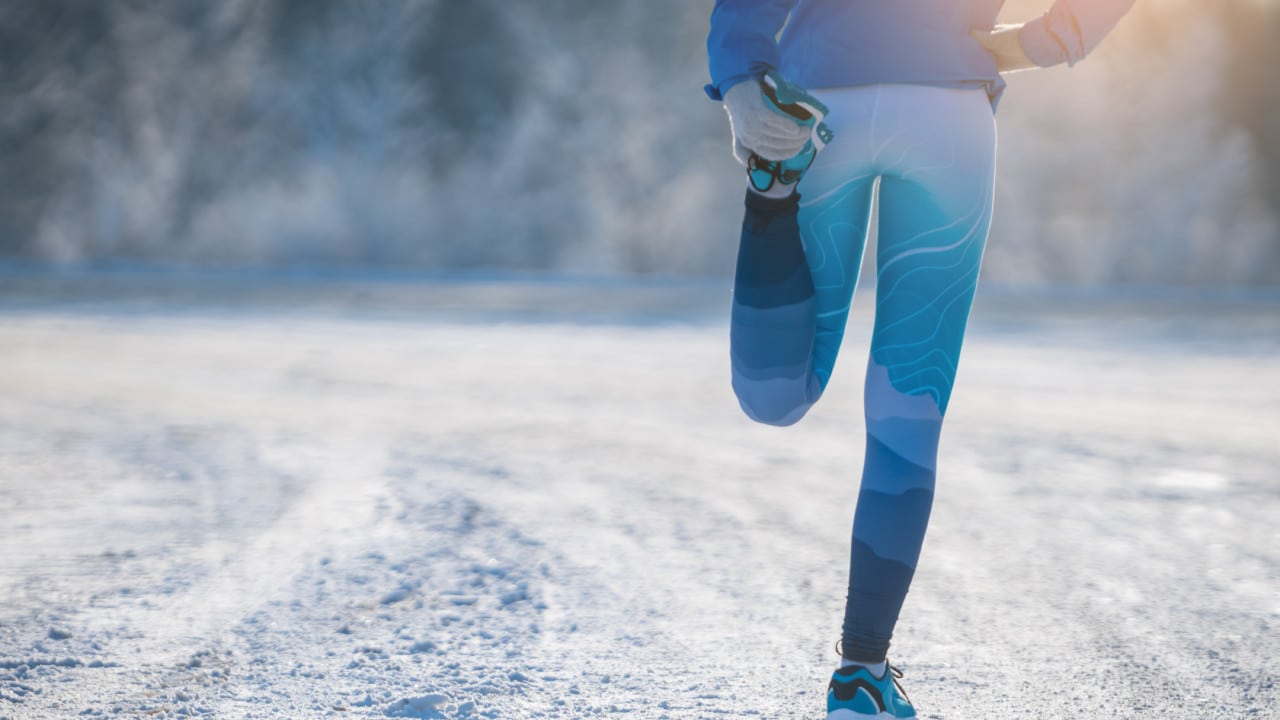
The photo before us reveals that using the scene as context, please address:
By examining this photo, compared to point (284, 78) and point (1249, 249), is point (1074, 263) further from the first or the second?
point (284, 78)

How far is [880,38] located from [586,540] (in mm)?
1931

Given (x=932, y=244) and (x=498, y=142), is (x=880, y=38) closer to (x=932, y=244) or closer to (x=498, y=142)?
(x=932, y=244)

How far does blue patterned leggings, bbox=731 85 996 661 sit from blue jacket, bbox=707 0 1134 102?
0.03 m

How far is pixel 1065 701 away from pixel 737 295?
1.01 metres

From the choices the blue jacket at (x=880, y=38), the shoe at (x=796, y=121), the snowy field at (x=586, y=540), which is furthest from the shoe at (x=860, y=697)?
the blue jacket at (x=880, y=38)

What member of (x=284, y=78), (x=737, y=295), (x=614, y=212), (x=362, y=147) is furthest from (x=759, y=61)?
(x=284, y=78)

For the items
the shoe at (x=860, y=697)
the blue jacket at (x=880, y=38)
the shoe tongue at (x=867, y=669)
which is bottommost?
the shoe at (x=860, y=697)

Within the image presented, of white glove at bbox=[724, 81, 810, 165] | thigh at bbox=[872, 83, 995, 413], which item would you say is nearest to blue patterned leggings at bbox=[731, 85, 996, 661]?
thigh at bbox=[872, 83, 995, 413]

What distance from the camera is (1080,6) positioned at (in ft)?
6.97

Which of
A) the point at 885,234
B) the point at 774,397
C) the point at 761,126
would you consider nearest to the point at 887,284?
the point at 885,234

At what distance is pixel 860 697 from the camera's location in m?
2.07

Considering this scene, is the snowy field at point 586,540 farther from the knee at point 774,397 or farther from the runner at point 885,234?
the knee at point 774,397

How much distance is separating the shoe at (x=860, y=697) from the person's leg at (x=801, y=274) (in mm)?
424

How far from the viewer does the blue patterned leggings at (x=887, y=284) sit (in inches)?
79.9
